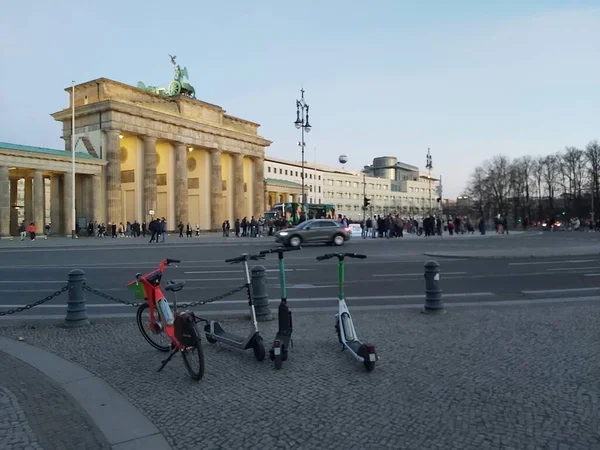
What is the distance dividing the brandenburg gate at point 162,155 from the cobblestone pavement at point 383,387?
45954mm

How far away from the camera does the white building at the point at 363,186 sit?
125688mm

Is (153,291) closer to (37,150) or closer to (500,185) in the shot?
(37,150)

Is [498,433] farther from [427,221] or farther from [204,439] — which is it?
[427,221]

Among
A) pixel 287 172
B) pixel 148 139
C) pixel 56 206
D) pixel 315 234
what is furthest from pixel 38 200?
pixel 287 172

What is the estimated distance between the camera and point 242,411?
4.58 m

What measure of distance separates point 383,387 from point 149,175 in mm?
58364

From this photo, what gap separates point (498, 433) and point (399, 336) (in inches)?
129

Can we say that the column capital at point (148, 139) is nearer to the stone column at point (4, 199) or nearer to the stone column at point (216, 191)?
the stone column at point (216, 191)

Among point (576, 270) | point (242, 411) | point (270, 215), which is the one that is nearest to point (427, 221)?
point (270, 215)

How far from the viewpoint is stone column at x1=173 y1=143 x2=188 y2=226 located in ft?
212

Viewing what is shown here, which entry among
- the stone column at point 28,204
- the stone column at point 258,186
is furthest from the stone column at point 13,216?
the stone column at point 258,186

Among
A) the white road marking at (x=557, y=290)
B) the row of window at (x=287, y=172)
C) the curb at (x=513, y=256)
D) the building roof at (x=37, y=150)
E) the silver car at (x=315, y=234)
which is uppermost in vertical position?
the row of window at (x=287, y=172)

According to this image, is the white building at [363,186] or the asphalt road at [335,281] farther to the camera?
the white building at [363,186]

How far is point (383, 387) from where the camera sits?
5141 millimetres
